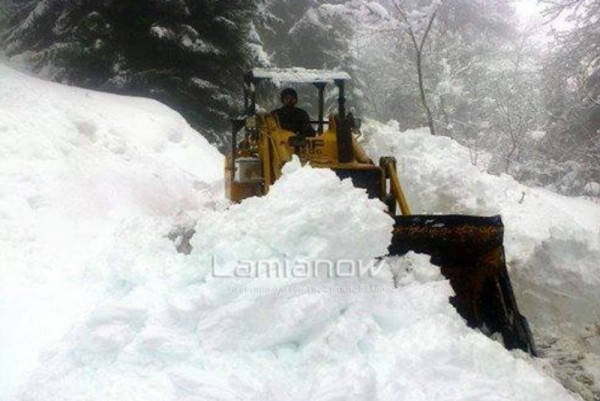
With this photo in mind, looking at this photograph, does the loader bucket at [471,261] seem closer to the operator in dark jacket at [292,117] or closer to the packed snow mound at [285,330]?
the packed snow mound at [285,330]

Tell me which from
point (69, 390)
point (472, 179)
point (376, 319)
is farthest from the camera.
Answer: point (472, 179)

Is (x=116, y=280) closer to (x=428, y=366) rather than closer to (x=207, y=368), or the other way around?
(x=207, y=368)

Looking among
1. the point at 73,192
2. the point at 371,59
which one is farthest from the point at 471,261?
the point at 371,59

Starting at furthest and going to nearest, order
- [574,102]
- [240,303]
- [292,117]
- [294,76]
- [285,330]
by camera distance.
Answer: [574,102] → [292,117] → [294,76] → [240,303] → [285,330]

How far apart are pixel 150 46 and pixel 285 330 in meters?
9.05

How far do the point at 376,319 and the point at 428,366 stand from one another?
0.61m

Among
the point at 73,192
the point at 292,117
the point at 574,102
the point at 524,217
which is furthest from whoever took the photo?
the point at 574,102

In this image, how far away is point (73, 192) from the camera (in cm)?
594

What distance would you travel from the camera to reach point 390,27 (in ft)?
59.7

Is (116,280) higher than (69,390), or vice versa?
(116,280)

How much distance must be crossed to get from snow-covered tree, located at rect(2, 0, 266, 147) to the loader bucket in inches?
293

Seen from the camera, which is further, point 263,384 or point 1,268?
point 1,268

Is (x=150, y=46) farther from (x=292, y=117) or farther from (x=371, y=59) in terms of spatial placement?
(x=371, y=59)

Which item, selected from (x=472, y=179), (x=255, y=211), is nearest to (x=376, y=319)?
(x=255, y=211)
